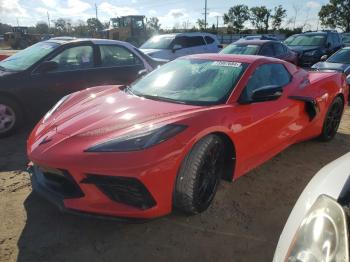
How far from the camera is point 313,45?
526 inches

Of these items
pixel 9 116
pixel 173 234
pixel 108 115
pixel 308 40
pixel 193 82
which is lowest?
pixel 173 234

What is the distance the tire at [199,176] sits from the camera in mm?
2668

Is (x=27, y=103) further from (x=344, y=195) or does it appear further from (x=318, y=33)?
(x=318, y=33)

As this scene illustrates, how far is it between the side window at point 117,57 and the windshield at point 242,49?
3983 mm

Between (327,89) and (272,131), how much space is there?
148cm

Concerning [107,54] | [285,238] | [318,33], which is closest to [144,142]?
[285,238]

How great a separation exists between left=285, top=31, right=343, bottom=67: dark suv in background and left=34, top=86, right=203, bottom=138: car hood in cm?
1073

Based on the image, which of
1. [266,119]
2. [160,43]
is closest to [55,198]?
[266,119]

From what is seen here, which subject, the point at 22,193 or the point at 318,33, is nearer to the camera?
the point at 22,193

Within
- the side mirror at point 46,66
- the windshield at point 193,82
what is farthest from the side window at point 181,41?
the windshield at point 193,82

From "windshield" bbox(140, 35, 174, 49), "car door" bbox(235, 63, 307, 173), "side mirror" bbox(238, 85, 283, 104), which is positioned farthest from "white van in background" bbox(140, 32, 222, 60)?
"side mirror" bbox(238, 85, 283, 104)

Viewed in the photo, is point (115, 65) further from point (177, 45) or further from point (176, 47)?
point (177, 45)

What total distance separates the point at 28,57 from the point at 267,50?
21.5 feet

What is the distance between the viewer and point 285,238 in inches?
59.6
